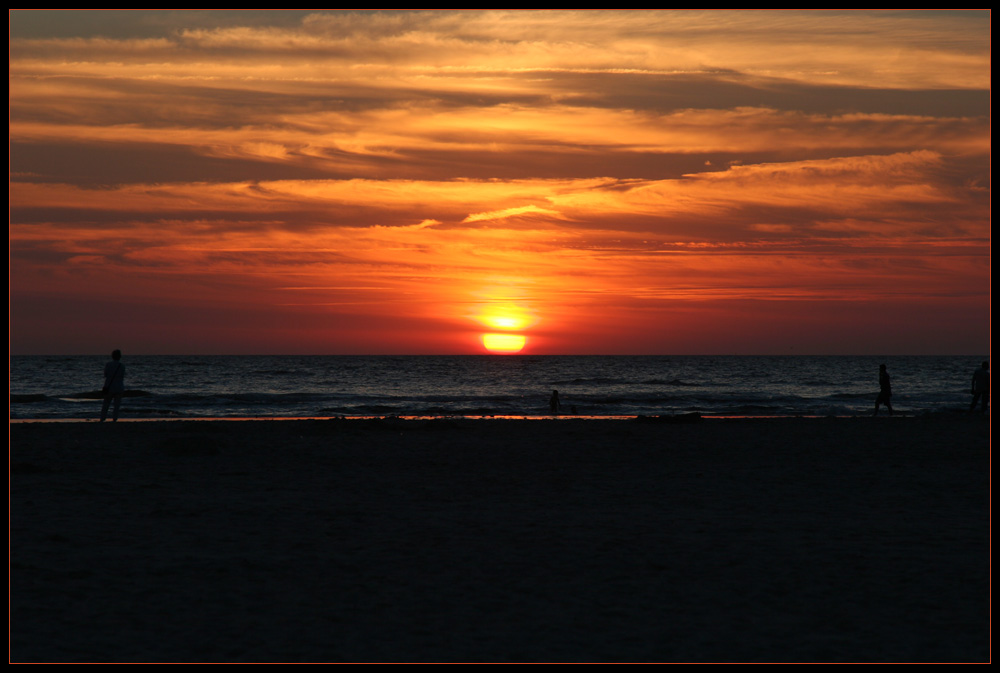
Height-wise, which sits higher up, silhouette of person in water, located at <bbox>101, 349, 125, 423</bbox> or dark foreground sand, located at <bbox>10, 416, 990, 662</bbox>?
silhouette of person in water, located at <bbox>101, 349, 125, 423</bbox>

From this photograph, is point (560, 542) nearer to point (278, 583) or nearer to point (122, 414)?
point (278, 583)

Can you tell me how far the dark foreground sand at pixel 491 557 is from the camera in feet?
20.6

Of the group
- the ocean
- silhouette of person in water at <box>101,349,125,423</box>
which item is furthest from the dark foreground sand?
the ocean

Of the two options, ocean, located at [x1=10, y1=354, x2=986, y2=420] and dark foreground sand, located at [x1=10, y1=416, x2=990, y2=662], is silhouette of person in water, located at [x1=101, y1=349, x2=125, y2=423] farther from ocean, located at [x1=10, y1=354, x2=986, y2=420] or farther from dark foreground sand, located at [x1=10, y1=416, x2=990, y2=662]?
ocean, located at [x1=10, y1=354, x2=986, y2=420]

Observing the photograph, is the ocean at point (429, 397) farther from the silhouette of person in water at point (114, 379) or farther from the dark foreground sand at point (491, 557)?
the dark foreground sand at point (491, 557)

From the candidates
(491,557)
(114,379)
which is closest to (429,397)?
(114,379)

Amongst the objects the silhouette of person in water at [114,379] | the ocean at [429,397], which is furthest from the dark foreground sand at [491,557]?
the ocean at [429,397]

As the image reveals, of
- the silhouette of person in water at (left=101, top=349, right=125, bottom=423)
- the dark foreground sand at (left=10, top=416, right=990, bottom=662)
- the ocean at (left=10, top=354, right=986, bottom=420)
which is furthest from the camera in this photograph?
the ocean at (left=10, top=354, right=986, bottom=420)

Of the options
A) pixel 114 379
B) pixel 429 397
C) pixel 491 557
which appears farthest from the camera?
pixel 429 397

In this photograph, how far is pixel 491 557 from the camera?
863cm

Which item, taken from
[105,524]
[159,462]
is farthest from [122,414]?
[105,524]

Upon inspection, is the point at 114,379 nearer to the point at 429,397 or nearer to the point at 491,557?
the point at 491,557

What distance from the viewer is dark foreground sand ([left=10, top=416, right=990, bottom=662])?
6289 mm

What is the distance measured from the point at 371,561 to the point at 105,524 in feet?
11.7
